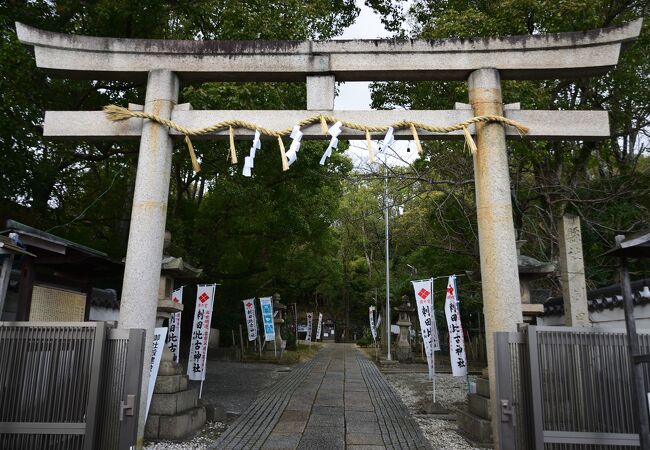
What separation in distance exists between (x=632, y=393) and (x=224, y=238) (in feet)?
49.4

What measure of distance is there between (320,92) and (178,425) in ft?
17.2

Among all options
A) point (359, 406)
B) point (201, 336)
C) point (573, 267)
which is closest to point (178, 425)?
point (201, 336)

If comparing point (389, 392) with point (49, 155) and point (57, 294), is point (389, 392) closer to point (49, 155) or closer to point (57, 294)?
point (57, 294)

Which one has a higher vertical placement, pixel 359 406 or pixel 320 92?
pixel 320 92

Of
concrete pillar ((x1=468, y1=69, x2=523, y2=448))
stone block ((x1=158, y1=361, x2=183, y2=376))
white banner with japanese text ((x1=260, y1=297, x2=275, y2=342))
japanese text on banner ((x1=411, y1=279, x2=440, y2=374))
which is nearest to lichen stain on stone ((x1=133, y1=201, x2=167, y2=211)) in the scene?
stone block ((x1=158, y1=361, x2=183, y2=376))

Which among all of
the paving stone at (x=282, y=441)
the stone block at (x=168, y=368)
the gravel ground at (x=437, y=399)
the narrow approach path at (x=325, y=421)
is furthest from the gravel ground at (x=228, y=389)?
the gravel ground at (x=437, y=399)

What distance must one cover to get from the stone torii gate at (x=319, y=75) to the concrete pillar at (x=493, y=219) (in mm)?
14

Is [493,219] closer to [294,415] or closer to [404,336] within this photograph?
[294,415]

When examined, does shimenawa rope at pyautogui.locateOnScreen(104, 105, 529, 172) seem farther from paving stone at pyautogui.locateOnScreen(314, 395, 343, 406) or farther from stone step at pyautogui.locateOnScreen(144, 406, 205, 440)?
paving stone at pyautogui.locateOnScreen(314, 395, 343, 406)

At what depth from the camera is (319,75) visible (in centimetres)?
600

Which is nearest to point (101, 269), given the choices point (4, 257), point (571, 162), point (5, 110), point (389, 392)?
point (4, 257)

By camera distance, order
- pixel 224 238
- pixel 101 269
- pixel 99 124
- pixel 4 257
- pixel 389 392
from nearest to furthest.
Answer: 1. pixel 4 257
2. pixel 99 124
3. pixel 101 269
4. pixel 389 392
5. pixel 224 238

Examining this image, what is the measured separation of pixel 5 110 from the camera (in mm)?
8789

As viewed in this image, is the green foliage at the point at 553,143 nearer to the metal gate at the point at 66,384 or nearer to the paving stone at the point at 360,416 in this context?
the paving stone at the point at 360,416
